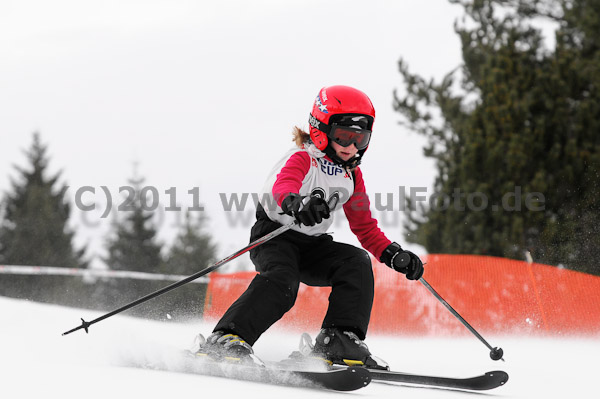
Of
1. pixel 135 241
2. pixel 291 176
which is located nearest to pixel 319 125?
pixel 291 176

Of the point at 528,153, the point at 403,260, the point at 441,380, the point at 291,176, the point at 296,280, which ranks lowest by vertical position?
the point at 441,380

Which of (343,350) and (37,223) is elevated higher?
(37,223)

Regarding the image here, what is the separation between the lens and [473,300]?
6.48 m

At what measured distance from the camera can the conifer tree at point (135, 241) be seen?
126 ft

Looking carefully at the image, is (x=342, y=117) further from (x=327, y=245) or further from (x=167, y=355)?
(x=167, y=355)

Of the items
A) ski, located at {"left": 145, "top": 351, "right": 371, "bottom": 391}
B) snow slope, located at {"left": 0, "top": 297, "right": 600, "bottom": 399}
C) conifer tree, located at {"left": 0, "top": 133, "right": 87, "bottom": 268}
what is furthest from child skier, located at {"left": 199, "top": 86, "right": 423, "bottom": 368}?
conifer tree, located at {"left": 0, "top": 133, "right": 87, "bottom": 268}

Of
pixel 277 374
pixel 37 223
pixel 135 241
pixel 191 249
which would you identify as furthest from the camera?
pixel 191 249

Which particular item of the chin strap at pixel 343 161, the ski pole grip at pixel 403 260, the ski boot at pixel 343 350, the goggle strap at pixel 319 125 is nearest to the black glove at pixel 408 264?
the ski pole grip at pixel 403 260

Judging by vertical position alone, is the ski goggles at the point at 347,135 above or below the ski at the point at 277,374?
above

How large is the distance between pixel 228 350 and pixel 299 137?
4.54 feet

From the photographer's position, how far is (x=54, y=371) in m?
2.80

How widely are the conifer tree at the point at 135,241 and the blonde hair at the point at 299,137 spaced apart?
1383 inches

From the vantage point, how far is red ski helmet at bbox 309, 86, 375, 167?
12.0 ft

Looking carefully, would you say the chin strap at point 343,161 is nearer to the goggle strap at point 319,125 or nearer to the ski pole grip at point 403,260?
the goggle strap at point 319,125
